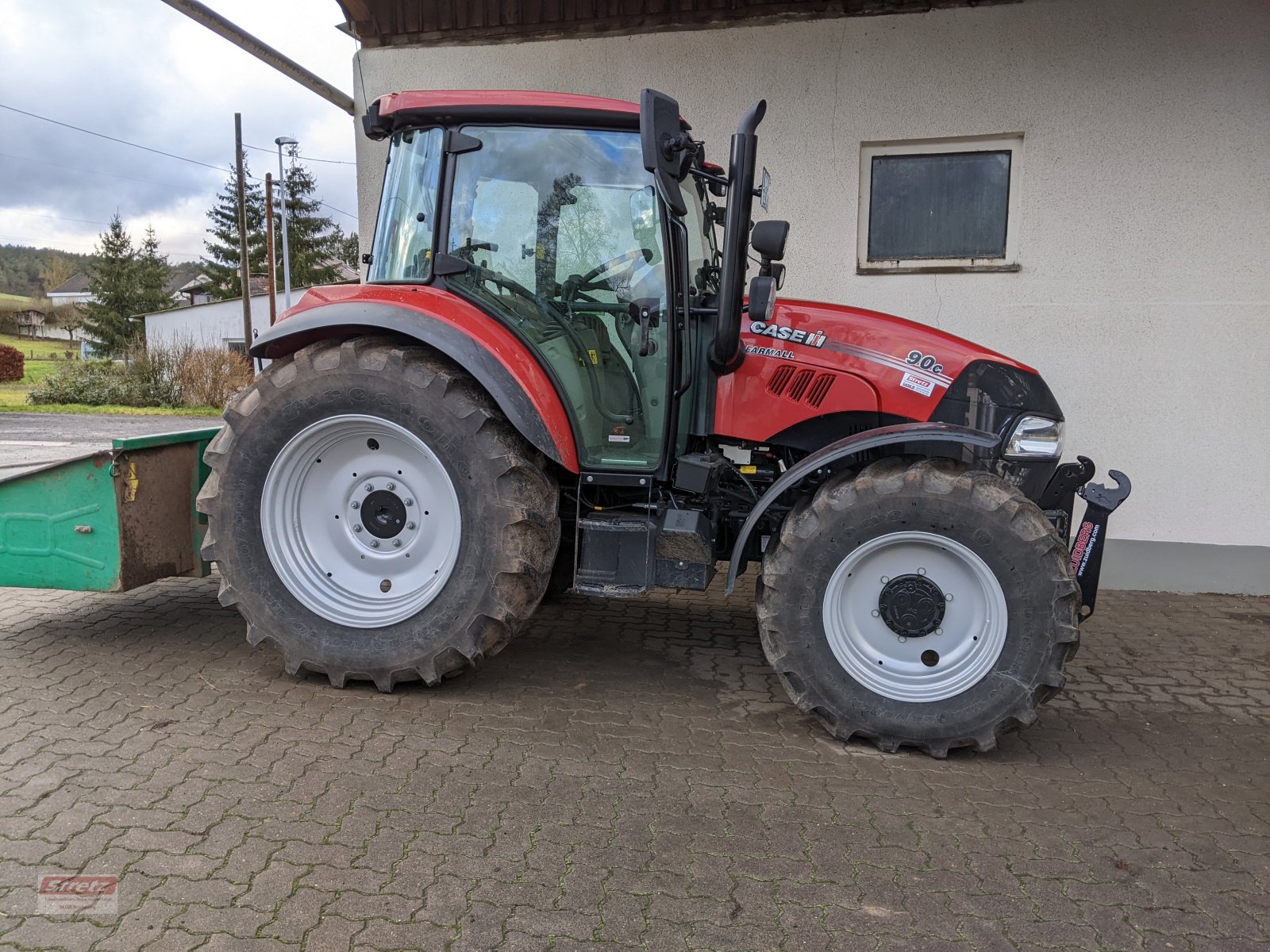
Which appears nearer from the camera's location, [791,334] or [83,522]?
[791,334]

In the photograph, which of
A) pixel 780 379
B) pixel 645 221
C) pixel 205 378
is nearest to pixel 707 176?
pixel 645 221

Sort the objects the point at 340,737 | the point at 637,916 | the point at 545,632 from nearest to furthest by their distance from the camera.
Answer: the point at 637,916 → the point at 340,737 → the point at 545,632

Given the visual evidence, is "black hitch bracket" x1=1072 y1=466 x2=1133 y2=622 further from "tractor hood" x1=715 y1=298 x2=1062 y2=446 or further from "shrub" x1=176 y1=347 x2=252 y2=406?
"shrub" x1=176 y1=347 x2=252 y2=406

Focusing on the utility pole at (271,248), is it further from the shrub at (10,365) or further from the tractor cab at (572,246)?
the tractor cab at (572,246)

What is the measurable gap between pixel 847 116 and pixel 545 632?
3.89m

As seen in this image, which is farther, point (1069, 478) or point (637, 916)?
point (1069, 478)

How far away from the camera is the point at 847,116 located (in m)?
5.97

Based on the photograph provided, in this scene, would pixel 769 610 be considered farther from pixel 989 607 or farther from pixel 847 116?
pixel 847 116

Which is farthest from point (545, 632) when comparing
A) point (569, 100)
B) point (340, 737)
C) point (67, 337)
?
point (67, 337)

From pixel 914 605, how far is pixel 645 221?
6.06 feet

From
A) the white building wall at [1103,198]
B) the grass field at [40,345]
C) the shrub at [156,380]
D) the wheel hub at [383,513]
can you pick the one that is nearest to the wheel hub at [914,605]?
the wheel hub at [383,513]

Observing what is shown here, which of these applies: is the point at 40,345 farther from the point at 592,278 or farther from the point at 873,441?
the point at 873,441

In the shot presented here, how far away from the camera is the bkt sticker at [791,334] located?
377 centimetres

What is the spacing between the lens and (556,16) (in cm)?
622
